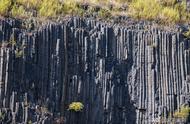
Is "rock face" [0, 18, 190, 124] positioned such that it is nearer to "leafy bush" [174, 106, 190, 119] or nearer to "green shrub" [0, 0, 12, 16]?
"leafy bush" [174, 106, 190, 119]

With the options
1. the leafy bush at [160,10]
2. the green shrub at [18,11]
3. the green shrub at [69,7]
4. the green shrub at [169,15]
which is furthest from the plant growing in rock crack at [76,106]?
the green shrub at [169,15]

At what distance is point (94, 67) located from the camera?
21156 mm

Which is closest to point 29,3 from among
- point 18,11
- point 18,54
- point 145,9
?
point 18,11

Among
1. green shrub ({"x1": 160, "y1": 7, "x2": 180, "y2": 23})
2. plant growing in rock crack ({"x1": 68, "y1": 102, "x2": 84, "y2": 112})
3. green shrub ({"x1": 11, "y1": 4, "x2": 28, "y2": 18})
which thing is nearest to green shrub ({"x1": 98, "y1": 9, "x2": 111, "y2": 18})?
green shrub ({"x1": 160, "y1": 7, "x2": 180, "y2": 23})

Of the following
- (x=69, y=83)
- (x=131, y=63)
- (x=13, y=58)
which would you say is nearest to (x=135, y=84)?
(x=131, y=63)

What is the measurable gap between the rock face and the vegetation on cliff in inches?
23.8

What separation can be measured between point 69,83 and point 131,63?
2151 millimetres

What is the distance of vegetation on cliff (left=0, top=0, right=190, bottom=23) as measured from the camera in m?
21.4

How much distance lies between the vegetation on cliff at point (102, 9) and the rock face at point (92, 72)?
0.60 m

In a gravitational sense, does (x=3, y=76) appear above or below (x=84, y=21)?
below

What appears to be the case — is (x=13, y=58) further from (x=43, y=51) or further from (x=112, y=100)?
(x=112, y=100)

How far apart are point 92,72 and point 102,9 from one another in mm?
2480

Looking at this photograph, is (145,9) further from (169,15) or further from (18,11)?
(18,11)

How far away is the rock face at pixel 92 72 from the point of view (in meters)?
19.9
